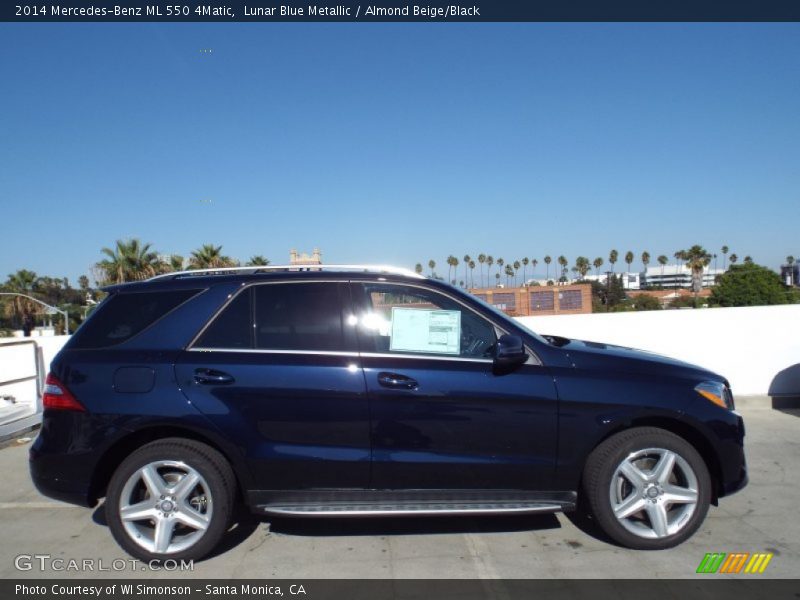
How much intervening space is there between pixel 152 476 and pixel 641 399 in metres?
3.09

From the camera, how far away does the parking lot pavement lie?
3.38m

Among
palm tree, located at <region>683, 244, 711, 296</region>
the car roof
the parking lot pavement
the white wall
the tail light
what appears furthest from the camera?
palm tree, located at <region>683, 244, 711, 296</region>

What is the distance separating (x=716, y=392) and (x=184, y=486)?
11.4ft

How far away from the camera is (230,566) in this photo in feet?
11.4

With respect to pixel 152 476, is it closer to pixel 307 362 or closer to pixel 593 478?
pixel 307 362

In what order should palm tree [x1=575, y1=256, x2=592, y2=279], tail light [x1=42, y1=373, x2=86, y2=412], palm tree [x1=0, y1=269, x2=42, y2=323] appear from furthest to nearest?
1. palm tree [x1=575, y1=256, x2=592, y2=279]
2. palm tree [x1=0, y1=269, x2=42, y2=323]
3. tail light [x1=42, y1=373, x2=86, y2=412]

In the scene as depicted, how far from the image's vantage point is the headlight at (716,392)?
11.9 ft

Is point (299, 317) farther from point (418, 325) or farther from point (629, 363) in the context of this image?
point (629, 363)

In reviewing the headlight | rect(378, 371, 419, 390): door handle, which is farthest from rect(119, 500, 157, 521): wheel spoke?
the headlight

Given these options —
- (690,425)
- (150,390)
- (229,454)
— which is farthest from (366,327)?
(690,425)

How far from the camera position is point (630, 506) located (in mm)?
3545

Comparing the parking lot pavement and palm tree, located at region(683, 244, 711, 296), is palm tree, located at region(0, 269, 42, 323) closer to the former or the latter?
the parking lot pavement

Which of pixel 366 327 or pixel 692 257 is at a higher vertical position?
pixel 692 257

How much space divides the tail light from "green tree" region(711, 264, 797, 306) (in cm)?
5326
